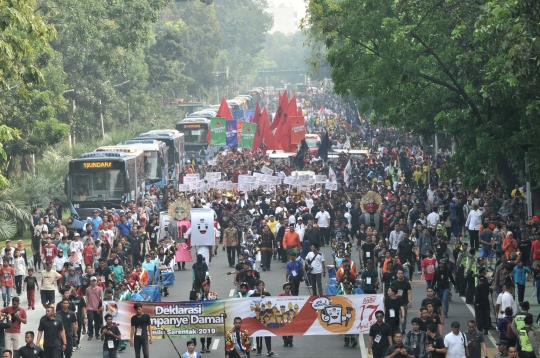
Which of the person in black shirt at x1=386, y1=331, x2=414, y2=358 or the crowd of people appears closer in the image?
the person in black shirt at x1=386, y1=331, x2=414, y2=358

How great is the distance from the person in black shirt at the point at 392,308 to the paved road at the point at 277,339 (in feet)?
2.70

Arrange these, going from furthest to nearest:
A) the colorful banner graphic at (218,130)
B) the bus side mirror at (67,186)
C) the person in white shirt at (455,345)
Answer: the colorful banner graphic at (218,130) < the bus side mirror at (67,186) < the person in white shirt at (455,345)

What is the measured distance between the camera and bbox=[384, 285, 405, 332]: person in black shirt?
64.2ft

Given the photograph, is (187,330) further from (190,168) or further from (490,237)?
(190,168)

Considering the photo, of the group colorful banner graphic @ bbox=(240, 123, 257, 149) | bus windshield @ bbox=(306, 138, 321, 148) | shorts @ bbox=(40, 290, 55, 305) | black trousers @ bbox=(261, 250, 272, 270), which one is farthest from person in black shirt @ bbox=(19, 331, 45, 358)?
bus windshield @ bbox=(306, 138, 321, 148)

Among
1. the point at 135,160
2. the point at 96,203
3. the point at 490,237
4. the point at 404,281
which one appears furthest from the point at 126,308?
the point at 135,160

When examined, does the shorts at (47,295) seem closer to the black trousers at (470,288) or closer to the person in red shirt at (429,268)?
the person in red shirt at (429,268)

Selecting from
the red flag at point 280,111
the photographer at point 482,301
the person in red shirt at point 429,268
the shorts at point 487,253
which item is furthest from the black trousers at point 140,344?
the red flag at point 280,111

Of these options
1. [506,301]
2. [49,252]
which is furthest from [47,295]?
[506,301]

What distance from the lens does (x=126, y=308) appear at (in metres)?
19.7

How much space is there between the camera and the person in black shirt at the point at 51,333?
18500 millimetres

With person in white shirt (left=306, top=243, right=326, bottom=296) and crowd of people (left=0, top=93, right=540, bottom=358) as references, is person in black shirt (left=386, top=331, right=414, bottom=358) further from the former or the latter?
person in white shirt (left=306, top=243, right=326, bottom=296)

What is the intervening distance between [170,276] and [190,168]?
23.5m

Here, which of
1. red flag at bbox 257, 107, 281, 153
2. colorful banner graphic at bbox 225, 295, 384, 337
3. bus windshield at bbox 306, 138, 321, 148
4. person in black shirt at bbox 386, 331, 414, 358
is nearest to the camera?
person in black shirt at bbox 386, 331, 414, 358
